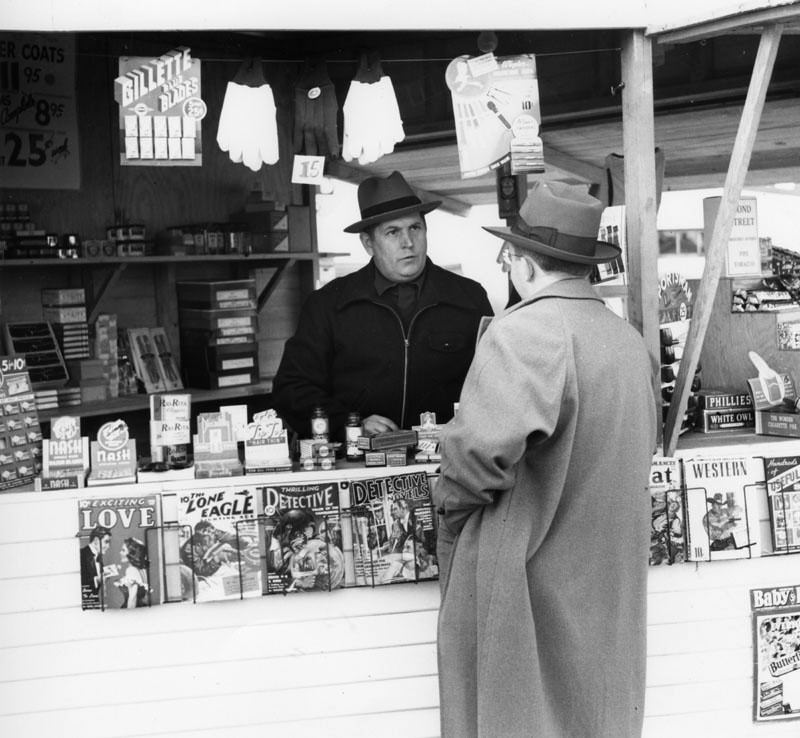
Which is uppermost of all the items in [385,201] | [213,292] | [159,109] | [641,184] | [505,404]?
[159,109]

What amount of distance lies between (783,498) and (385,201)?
5.85ft

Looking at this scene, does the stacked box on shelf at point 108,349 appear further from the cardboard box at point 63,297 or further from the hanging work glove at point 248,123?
the hanging work glove at point 248,123

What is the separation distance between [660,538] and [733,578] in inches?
11.7

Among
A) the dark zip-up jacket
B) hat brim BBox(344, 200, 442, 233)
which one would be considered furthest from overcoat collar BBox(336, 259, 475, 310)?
hat brim BBox(344, 200, 442, 233)

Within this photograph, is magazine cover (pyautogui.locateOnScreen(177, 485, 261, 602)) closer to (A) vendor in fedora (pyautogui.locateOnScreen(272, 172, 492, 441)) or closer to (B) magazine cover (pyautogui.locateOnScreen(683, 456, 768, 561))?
(A) vendor in fedora (pyautogui.locateOnScreen(272, 172, 492, 441))

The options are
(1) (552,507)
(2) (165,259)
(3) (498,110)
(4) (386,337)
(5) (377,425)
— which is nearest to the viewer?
(1) (552,507)

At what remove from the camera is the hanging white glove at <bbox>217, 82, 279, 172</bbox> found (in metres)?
3.43

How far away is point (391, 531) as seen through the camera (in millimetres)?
3256

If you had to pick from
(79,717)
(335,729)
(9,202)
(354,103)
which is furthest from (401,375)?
(9,202)

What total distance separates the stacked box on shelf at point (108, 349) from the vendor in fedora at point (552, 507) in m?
3.25

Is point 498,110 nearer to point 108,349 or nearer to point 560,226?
point 560,226

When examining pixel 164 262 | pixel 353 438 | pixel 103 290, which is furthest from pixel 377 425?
pixel 164 262

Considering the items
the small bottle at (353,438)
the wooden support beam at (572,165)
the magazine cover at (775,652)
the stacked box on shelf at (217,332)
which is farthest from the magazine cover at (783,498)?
the stacked box on shelf at (217,332)

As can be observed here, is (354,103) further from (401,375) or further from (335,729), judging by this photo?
(335,729)
